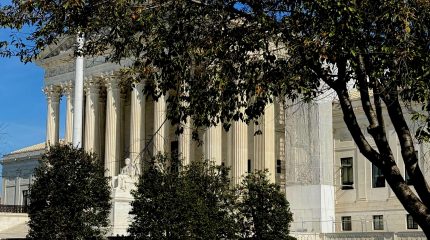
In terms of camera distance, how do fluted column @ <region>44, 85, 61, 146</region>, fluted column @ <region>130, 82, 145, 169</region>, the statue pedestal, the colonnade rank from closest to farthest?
the statue pedestal, the colonnade, fluted column @ <region>130, 82, 145, 169</region>, fluted column @ <region>44, 85, 61, 146</region>

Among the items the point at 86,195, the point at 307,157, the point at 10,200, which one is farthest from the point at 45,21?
the point at 10,200

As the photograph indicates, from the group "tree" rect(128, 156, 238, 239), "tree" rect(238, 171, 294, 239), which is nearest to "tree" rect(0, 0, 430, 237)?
"tree" rect(128, 156, 238, 239)

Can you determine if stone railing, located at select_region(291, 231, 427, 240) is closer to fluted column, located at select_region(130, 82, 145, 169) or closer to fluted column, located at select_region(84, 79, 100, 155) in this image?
fluted column, located at select_region(130, 82, 145, 169)

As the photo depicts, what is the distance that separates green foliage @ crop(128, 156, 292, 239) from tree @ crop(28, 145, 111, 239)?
142 cm

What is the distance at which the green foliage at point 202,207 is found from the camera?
24.6 metres

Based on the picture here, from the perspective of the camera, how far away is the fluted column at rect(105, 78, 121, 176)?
4588cm

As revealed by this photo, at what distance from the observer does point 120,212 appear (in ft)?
115

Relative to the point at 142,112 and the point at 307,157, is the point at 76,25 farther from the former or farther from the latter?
the point at 142,112

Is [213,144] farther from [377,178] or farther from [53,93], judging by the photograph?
[53,93]

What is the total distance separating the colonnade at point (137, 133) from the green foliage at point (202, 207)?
9.80 meters

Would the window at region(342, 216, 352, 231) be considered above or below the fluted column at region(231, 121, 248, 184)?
below

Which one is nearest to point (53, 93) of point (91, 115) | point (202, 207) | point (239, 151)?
point (91, 115)

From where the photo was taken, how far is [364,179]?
141 feet

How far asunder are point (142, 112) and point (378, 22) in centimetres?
3418
